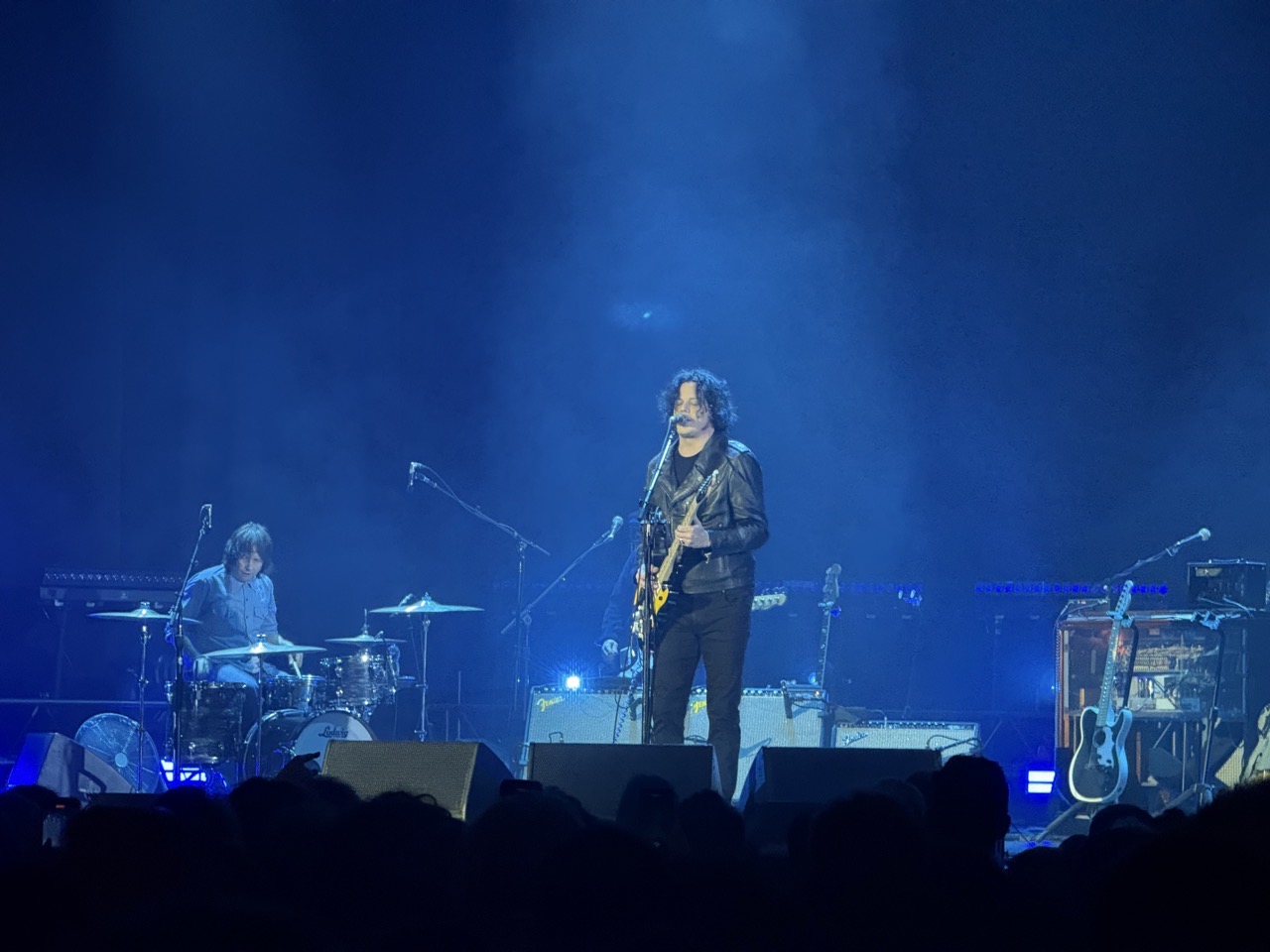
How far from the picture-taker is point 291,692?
365 inches

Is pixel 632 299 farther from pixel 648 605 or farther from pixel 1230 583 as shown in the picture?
pixel 648 605

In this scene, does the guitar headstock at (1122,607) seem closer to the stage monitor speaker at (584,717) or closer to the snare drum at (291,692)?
the stage monitor speaker at (584,717)

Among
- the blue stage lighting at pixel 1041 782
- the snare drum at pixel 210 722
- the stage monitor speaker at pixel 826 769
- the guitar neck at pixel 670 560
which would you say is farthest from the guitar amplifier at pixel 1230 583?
the snare drum at pixel 210 722

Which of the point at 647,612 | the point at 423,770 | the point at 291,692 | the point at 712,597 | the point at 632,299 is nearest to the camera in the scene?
the point at 423,770

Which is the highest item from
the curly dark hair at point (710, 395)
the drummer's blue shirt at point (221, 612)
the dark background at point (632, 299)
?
the dark background at point (632, 299)

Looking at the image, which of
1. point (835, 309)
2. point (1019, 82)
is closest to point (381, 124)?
point (835, 309)

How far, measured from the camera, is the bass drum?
899 centimetres

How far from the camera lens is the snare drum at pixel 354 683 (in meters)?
9.50

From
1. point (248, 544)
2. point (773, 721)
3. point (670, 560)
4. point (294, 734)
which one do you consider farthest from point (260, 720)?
point (670, 560)

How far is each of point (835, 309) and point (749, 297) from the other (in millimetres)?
799

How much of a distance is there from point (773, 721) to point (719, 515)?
2255 mm

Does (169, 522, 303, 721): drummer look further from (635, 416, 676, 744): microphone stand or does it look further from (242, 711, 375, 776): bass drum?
(635, 416, 676, 744): microphone stand

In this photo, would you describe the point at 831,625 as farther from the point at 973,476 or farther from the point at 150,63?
the point at 150,63

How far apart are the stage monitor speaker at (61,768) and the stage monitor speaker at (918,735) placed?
14.6 feet
